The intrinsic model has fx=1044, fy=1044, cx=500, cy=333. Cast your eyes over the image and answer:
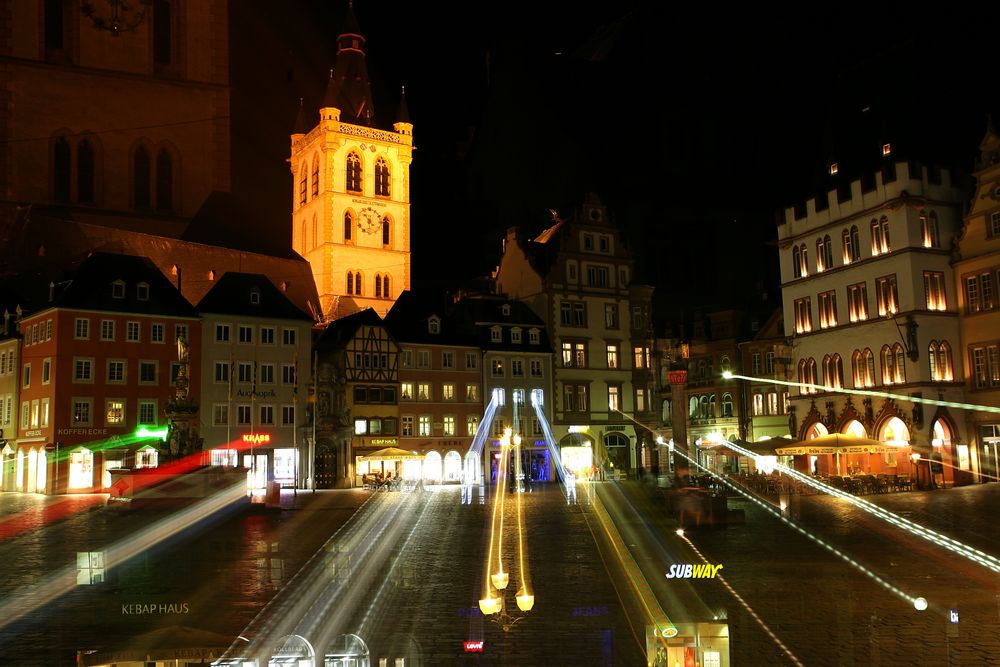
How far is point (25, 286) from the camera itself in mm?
58562

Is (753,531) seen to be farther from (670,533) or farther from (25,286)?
(25,286)

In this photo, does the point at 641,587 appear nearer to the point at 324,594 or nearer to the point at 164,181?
the point at 324,594

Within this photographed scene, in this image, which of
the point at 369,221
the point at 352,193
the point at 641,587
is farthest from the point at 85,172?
the point at 641,587

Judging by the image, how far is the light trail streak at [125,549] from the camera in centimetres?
1652

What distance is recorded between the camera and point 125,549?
23.9 meters

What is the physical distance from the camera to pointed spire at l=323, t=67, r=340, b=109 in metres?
82.5

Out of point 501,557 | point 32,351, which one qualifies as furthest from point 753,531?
point 32,351

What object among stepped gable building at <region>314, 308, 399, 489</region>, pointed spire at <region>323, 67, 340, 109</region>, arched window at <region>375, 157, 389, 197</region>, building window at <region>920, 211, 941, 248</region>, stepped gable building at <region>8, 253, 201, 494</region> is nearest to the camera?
building window at <region>920, 211, 941, 248</region>

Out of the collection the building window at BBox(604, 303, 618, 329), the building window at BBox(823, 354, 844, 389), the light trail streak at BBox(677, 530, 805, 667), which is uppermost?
the building window at BBox(604, 303, 618, 329)

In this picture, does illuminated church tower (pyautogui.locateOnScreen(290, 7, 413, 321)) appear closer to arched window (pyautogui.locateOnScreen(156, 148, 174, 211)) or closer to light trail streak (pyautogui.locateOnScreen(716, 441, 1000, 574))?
arched window (pyautogui.locateOnScreen(156, 148, 174, 211))

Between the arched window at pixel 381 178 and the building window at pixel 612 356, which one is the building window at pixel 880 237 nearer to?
the building window at pixel 612 356

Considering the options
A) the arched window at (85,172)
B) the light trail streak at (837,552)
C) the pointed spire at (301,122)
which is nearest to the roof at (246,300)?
the arched window at (85,172)

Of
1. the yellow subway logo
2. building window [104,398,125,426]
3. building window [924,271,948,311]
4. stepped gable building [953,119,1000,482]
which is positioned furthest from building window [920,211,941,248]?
building window [104,398,125,426]

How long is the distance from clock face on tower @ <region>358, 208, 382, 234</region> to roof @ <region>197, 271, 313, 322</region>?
912 inches
